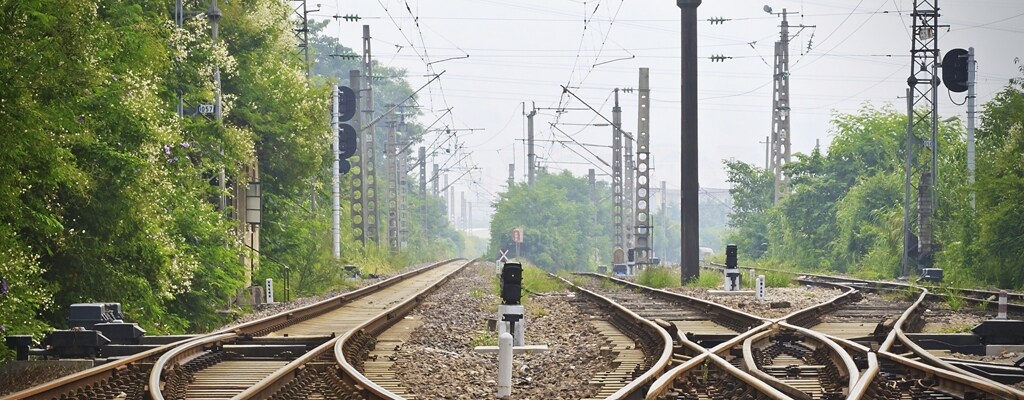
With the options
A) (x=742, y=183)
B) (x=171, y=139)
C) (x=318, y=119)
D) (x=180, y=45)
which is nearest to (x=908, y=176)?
(x=318, y=119)

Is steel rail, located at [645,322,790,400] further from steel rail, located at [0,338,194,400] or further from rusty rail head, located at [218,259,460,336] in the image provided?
rusty rail head, located at [218,259,460,336]

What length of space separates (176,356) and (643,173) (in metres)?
38.4

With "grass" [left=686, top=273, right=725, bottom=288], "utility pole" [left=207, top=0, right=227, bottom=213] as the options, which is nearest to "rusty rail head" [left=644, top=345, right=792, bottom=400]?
"utility pole" [left=207, top=0, right=227, bottom=213]

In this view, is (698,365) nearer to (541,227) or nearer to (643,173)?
(643,173)

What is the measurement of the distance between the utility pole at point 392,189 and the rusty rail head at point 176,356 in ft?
181

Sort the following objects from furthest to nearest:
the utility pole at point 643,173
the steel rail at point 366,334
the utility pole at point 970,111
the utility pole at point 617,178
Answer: the utility pole at point 617,178, the utility pole at point 643,173, the utility pole at point 970,111, the steel rail at point 366,334

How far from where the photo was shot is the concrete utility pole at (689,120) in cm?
3450

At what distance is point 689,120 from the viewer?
113 feet

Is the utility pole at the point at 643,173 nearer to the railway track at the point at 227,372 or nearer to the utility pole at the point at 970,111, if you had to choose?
the utility pole at the point at 970,111

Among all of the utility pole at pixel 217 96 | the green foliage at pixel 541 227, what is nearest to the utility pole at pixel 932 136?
the utility pole at pixel 217 96

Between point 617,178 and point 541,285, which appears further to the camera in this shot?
point 617,178

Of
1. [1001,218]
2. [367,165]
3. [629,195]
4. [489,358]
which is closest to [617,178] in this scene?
[629,195]

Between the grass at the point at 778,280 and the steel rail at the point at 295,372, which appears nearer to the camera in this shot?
the steel rail at the point at 295,372

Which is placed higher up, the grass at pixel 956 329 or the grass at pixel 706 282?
the grass at pixel 956 329
